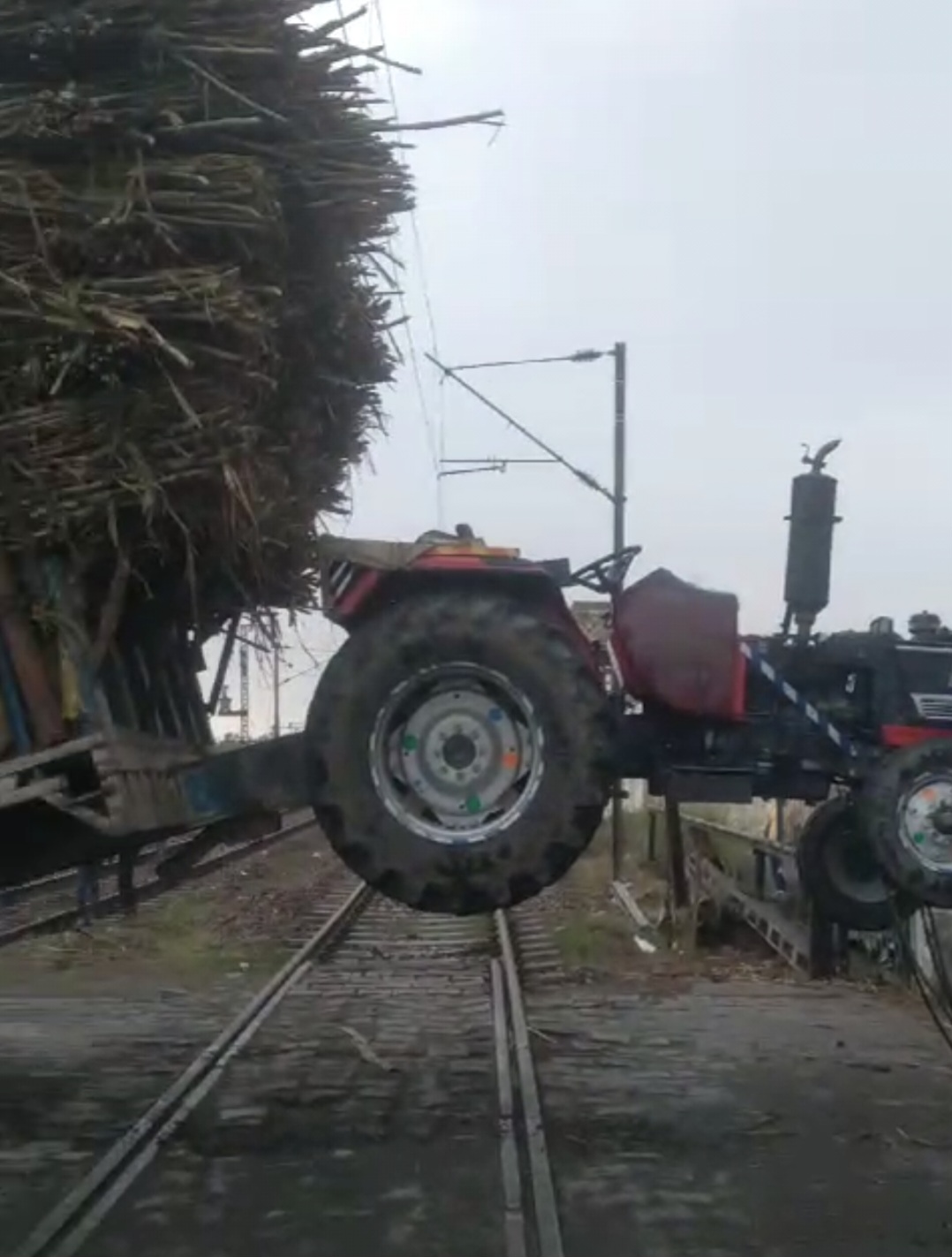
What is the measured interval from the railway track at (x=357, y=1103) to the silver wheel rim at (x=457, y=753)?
4.74 ft

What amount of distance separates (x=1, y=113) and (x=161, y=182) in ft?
2.07

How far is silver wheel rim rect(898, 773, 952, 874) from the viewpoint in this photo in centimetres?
838

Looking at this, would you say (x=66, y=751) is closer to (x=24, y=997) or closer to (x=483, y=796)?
(x=483, y=796)

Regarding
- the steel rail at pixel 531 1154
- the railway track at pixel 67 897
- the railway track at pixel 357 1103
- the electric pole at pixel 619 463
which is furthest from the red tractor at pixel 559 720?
the electric pole at pixel 619 463

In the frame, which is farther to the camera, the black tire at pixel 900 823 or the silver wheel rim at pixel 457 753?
the black tire at pixel 900 823

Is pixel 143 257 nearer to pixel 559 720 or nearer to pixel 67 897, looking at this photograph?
pixel 559 720

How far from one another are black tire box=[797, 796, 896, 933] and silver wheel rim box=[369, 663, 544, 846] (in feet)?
9.02

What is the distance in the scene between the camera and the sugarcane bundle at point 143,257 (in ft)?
26.8

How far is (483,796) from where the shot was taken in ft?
26.7

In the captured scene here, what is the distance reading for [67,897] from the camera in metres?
23.1

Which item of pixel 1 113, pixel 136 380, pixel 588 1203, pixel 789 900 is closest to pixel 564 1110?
pixel 588 1203

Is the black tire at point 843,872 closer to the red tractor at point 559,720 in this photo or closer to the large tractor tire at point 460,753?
the red tractor at point 559,720

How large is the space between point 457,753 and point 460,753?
0.04 feet

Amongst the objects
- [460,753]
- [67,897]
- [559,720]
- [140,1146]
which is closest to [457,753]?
[460,753]
